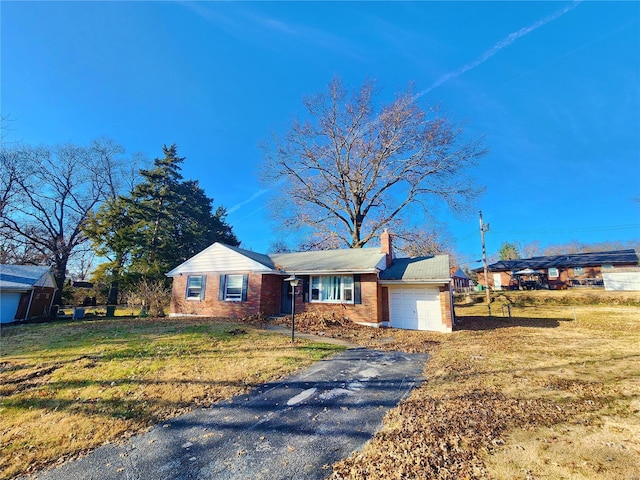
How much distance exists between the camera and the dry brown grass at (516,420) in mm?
3123

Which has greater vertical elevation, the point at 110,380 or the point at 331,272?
the point at 331,272

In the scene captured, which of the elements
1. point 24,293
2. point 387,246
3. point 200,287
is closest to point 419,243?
point 387,246

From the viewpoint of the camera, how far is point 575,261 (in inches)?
1310

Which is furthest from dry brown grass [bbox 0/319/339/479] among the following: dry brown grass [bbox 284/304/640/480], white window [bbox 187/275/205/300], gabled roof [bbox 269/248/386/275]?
white window [bbox 187/275/205/300]

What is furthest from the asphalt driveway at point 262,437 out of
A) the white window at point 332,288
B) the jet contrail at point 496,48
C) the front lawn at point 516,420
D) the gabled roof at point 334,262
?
the jet contrail at point 496,48

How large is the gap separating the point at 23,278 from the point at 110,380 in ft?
59.0

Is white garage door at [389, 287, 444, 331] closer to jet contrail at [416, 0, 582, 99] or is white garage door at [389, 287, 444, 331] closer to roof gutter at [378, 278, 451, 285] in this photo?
roof gutter at [378, 278, 451, 285]

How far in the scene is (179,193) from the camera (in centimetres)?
2998

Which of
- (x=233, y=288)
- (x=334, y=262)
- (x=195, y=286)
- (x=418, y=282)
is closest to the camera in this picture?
(x=418, y=282)

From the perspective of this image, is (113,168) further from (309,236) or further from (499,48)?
(499,48)

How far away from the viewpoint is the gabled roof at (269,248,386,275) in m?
14.7

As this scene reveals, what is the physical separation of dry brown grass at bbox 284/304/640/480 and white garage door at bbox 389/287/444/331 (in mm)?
4825

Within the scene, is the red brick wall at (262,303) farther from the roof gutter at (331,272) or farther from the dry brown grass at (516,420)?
the dry brown grass at (516,420)

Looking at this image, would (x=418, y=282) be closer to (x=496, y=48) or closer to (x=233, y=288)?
(x=233, y=288)
